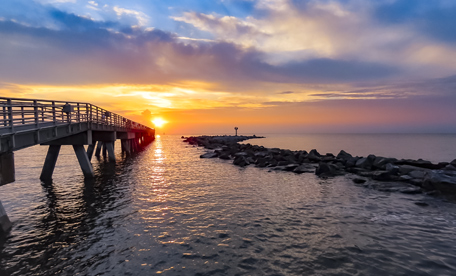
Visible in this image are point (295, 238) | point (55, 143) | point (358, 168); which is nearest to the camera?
point (295, 238)

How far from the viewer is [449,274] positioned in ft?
21.9

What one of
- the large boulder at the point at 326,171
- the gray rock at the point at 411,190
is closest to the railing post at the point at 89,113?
the large boulder at the point at 326,171

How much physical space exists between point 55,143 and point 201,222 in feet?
47.5

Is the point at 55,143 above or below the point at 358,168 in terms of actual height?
above

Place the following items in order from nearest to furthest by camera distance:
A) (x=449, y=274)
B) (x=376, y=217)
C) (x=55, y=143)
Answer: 1. (x=449, y=274)
2. (x=376, y=217)
3. (x=55, y=143)

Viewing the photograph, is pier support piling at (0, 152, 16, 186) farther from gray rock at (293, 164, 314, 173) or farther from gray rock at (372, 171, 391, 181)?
gray rock at (372, 171, 391, 181)

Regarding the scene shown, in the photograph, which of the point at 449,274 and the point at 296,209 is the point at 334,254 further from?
the point at 296,209

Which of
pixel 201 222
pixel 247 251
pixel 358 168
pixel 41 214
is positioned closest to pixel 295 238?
pixel 247 251

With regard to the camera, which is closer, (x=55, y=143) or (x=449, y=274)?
(x=449, y=274)

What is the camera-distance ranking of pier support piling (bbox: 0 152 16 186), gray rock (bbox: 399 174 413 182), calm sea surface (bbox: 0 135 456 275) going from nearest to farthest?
calm sea surface (bbox: 0 135 456 275), pier support piling (bbox: 0 152 16 186), gray rock (bbox: 399 174 413 182)

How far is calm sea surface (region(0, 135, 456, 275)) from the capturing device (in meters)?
7.09

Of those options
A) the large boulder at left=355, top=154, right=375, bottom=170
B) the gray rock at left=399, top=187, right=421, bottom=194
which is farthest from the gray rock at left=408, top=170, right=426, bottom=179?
the large boulder at left=355, top=154, right=375, bottom=170

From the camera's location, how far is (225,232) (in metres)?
9.44

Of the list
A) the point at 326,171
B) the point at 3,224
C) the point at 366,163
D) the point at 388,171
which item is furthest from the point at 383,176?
the point at 3,224
